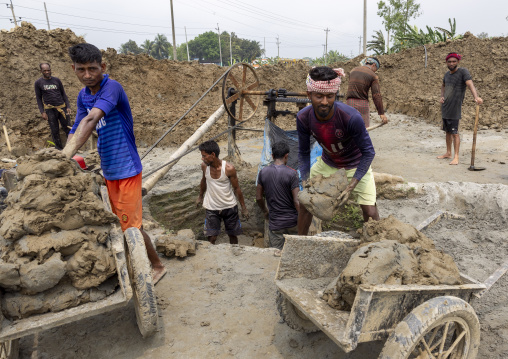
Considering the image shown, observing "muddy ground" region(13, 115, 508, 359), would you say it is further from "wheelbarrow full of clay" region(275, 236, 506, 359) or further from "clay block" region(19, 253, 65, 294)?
"clay block" region(19, 253, 65, 294)

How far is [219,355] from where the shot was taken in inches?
86.6

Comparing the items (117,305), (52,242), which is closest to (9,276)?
(52,242)

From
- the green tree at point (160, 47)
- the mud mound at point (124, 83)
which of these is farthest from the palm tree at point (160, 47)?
the mud mound at point (124, 83)

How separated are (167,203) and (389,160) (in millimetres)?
4548

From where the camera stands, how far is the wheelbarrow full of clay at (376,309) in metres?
1.56

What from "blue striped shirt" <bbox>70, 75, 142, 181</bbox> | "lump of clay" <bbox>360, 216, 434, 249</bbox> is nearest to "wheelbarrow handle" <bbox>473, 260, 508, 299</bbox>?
"lump of clay" <bbox>360, 216, 434, 249</bbox>

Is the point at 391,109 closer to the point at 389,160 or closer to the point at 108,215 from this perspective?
the point at 389,160

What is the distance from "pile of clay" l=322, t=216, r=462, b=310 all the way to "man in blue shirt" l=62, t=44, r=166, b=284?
5.62ft

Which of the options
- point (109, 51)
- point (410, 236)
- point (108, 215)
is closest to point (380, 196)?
point (410, 236)

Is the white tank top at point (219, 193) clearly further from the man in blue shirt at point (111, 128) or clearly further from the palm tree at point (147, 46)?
the palm tree at point (147, 46)

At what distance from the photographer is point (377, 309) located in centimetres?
161

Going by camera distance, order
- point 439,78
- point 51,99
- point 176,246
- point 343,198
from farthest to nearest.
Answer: point 439,78
point 51,99
point 176,246
point 343,198

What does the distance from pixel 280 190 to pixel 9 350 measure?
284 cm

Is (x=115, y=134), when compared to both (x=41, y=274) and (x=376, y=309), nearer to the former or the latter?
(x=41, y=274)
